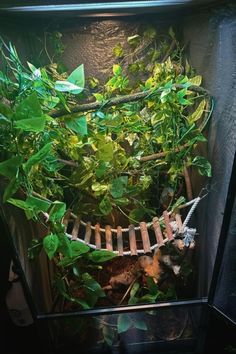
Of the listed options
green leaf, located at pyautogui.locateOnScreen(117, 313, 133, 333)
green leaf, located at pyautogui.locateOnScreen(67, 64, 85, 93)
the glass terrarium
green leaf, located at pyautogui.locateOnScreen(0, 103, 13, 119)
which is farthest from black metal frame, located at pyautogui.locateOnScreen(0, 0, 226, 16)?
green leaf, located at pyautogui.locateOnScreen(117, 313, 133, 333)

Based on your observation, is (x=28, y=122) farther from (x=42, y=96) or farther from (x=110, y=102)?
(x=110, y=102)

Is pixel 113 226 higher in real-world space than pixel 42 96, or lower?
lower

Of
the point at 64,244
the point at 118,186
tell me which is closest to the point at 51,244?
the point at 64,244

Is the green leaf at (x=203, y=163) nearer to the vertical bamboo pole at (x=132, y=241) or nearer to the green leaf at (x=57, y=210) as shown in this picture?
the vertical bamboo pole at (x=132, y=241)

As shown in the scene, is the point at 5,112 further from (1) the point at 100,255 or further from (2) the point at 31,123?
(1) the point at 100,255

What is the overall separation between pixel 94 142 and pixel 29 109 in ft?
0.92

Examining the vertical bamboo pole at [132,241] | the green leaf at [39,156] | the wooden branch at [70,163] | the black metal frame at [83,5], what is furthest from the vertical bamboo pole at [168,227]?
the black metal frame at [83,5]

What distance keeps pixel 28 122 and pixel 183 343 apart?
106 centimetres

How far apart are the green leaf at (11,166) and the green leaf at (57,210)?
12cm

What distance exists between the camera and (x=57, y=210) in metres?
0.69

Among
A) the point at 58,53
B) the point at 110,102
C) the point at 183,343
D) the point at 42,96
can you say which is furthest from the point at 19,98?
the point at 183,343

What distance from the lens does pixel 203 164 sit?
91cm

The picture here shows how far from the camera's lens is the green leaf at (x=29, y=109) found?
59 centimetres

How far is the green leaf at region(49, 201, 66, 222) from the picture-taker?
2.25ft
